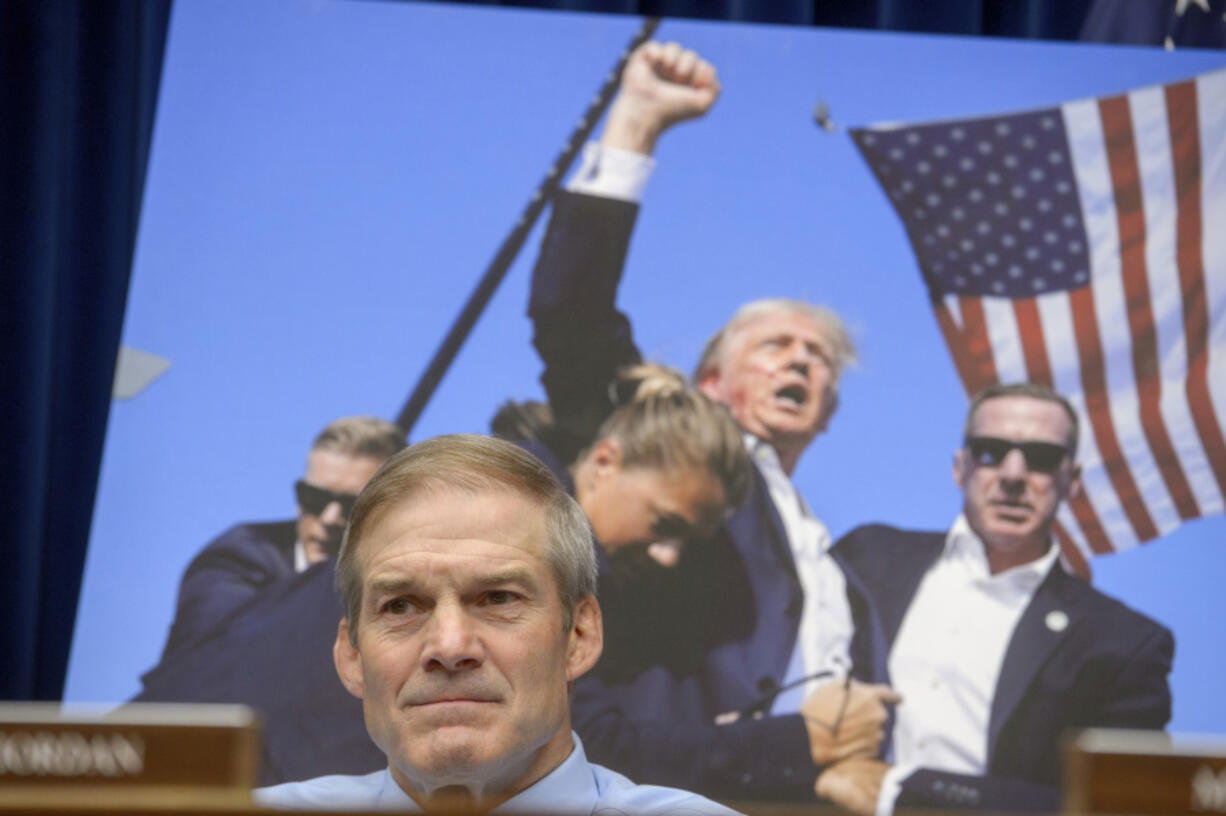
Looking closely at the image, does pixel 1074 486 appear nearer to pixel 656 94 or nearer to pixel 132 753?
pixel 656 94

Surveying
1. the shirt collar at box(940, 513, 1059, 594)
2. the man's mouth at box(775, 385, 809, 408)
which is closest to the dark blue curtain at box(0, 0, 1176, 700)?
the man's mouth at box(775, 385, 809, 408)

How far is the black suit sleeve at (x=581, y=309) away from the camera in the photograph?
294cm

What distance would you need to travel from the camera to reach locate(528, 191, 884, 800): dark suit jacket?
281cm

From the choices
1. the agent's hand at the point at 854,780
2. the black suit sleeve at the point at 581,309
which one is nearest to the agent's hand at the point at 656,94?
the black suit sleeve at the point at 581,309

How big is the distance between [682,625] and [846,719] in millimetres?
388

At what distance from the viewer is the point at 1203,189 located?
3027 mm

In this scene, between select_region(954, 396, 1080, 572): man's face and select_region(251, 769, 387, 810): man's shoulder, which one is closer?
select_region(251, 769, 387, 810): man's shoulder

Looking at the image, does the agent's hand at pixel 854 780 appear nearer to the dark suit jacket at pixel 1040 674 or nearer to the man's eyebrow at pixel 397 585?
the dark suit jacket at pixel 1040 674

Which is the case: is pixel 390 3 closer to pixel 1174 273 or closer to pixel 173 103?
pixel 173 103

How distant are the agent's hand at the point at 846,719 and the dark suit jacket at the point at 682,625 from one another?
0.03 m

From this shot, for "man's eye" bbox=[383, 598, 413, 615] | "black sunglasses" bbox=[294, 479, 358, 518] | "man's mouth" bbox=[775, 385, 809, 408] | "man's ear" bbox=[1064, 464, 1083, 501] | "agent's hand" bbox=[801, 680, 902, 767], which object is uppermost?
"man's mouth" bbox=[775, 385, 809, 408]

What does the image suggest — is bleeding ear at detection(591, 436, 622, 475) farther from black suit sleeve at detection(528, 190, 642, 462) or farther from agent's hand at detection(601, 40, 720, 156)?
agent's hand at detection(601, 40, 720, 156)

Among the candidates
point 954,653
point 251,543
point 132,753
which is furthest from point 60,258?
point 132,753

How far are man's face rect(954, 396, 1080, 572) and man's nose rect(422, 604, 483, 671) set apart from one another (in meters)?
1.72
